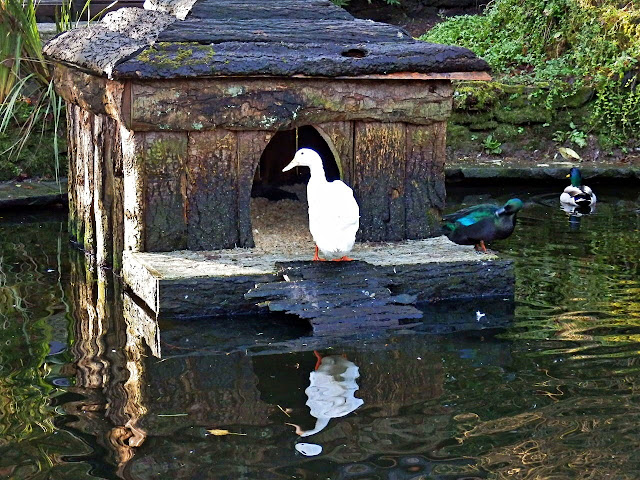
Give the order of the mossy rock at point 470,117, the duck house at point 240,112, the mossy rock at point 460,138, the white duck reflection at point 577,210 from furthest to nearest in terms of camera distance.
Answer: the mossy rock at point 470,117 < the mossy rock at point 460,138 < the white duck reflection at point 577,210 < the duck house at point 240,112

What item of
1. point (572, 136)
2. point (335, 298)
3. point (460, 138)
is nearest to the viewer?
point (335, 298)

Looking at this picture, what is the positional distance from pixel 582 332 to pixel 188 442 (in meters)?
2.65

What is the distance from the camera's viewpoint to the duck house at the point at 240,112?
694cm

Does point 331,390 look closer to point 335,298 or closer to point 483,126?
point 335,298

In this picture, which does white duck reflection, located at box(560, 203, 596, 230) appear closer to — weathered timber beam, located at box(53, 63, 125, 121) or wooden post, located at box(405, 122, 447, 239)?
wooden post, located at box(405, 122, 447, 239)

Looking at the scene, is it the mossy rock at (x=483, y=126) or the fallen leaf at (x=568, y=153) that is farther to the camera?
the mossy rock at (x=483, y=126)

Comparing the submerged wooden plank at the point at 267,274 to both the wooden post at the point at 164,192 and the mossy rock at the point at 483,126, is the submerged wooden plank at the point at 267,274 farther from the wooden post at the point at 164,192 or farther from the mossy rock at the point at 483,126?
the mossy rock at the point at 483,126

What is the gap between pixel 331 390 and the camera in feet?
17.5

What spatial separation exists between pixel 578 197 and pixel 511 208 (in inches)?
124

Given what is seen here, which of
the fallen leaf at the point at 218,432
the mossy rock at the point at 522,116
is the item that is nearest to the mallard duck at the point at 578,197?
the mossy rock at the point at 522,116

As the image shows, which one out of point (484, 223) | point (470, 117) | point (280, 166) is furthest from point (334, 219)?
point (470, 117)

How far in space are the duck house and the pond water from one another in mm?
702

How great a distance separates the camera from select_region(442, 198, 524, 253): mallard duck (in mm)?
7277

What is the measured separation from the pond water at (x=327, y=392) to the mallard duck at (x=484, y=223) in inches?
17.0
